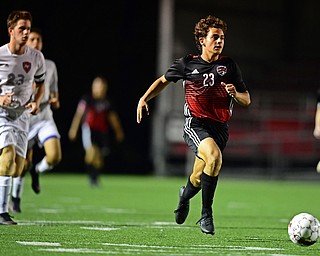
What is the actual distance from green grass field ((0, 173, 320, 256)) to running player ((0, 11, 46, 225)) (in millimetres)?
543

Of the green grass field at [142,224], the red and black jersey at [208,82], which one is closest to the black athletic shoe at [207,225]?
the green grass field at [142,224]

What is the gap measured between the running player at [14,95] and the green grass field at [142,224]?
0.54 metres

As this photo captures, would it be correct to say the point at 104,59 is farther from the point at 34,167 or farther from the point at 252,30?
the point at 34,167

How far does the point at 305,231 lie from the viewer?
713 cm

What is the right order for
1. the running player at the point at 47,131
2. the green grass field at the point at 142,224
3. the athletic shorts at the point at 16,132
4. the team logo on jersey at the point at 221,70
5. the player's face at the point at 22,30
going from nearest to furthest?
the green grass field at the point at 142,224, the team logo on jersey at the point at 221,70, the player's face at the point at 22,30, the athletic shorts at the point at 16,132, the running player at the point at 47,131

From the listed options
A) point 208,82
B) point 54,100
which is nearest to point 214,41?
point 208,82

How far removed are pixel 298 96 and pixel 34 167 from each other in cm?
1687

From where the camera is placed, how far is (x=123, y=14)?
25656 millimetres

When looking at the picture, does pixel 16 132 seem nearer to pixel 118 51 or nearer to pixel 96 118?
pixel 96 118

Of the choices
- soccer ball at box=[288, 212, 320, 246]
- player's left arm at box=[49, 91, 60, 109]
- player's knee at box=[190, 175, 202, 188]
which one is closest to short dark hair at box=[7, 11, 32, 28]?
player's knee at box=[190, 175, 202, 188]

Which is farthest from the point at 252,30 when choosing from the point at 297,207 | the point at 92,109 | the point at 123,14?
the point at 297,207

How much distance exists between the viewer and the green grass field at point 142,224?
22.4ft

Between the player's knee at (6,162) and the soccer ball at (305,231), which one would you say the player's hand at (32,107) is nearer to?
the player's knee at (6,162)

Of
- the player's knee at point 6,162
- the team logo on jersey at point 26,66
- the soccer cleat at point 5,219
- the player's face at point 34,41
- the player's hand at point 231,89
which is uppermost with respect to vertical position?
the player's face at point 34,41
